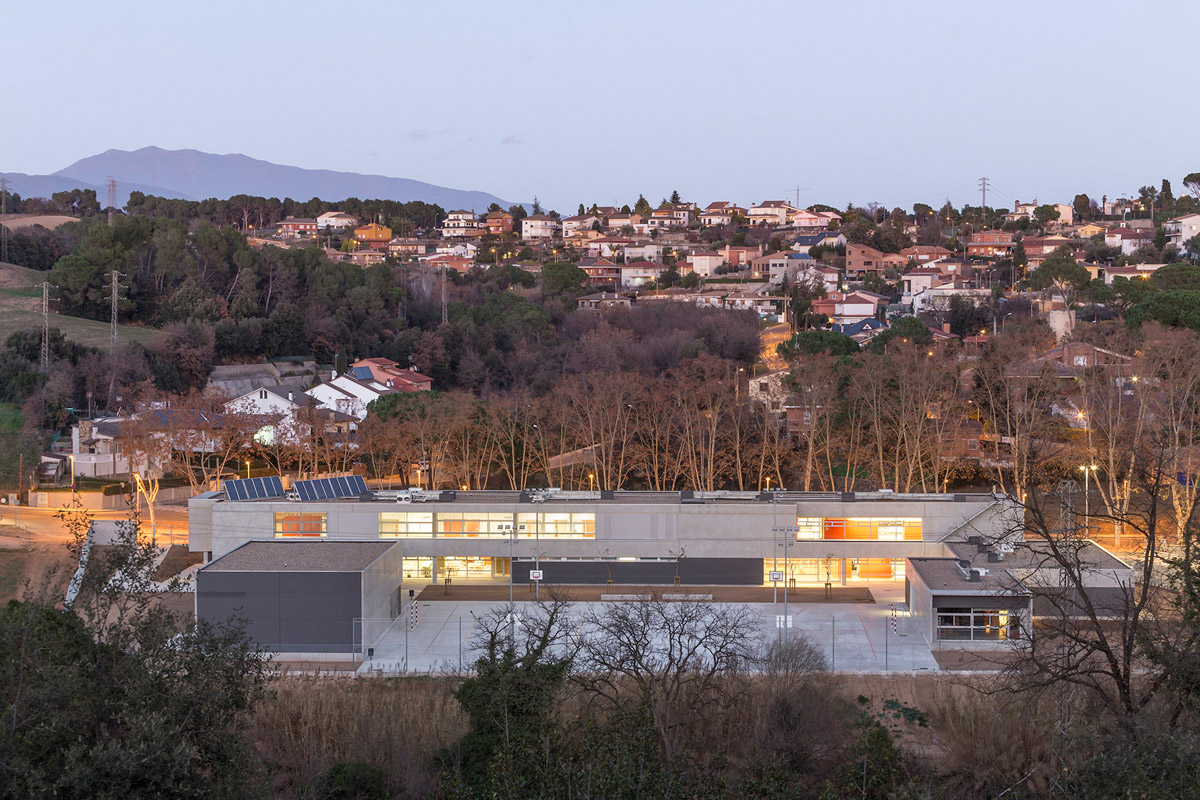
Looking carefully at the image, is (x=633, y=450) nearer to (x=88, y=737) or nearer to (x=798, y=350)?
(x=798, y=350)

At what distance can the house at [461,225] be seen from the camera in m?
121

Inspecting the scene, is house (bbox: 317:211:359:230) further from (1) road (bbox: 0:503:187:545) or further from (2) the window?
(2) the window

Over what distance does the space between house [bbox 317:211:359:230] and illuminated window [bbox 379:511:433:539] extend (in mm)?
90295

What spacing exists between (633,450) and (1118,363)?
A: 16.9 meters

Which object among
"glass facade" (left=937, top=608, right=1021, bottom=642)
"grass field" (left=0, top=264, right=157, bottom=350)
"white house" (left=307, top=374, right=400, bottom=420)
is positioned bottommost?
"glass facade" (left=937, top=608, right=1021, bottom=642)

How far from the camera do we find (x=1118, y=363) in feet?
119

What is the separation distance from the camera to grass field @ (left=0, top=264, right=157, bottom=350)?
5072 cm

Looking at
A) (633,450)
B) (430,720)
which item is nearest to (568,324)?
(633,450)

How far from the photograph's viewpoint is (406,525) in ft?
85.6

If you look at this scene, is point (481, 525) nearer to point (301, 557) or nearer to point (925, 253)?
point (301, 557)

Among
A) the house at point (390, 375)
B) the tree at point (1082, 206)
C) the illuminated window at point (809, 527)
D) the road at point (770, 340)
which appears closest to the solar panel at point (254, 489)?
the illuminated window at point (809, 527)

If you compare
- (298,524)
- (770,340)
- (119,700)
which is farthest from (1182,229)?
(119,700)

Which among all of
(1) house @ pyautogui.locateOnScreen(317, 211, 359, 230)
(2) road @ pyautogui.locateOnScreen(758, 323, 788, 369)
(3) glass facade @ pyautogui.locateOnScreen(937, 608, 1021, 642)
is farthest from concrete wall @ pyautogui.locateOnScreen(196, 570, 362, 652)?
(1) house @ pyautogui.locateOnScreen(317, 211, 359, 230)

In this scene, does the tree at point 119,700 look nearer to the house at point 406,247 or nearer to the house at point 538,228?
the house at point 406,247
